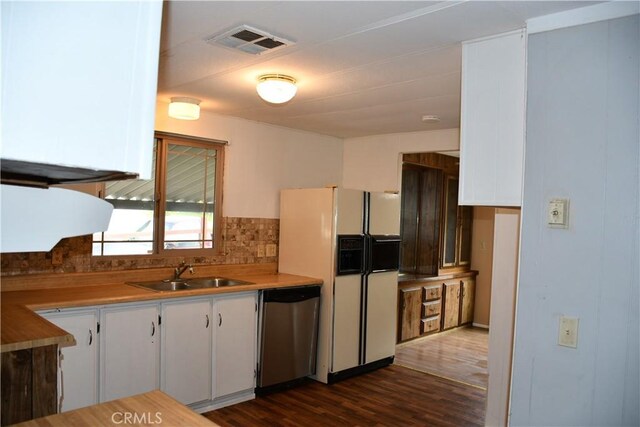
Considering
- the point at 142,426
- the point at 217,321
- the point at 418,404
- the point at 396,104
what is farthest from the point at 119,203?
the point at 418,404

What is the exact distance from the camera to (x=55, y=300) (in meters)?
2.78

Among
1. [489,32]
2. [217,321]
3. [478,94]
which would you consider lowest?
[217,321]

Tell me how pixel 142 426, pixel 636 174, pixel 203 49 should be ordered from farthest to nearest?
1. pixel 203 49
2. pixel 636 174
3. pixel 142 426

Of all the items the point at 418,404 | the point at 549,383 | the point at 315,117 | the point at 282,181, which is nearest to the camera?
the point at 549,383

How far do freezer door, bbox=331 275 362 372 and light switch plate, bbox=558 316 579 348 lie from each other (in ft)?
8.12

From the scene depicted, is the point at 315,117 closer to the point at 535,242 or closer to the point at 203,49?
the point at 203,49

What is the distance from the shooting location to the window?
3.71 metres

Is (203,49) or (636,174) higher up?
(203,49)

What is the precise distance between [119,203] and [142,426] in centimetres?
265

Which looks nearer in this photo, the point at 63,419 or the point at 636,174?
the point at 63,419

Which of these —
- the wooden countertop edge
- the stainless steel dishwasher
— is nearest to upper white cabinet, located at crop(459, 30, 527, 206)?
the stainless steel dishwasher

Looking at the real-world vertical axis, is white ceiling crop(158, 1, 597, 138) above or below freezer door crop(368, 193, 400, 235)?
above

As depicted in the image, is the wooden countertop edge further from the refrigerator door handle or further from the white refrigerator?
the refrigerator door handle

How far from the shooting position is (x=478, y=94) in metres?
2.18
